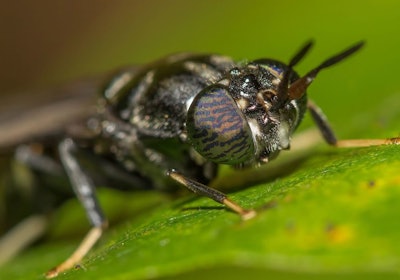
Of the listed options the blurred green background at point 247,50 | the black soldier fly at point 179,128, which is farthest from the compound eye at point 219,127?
the blurred green background at point 247,50

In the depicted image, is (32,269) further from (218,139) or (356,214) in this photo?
(356,214)

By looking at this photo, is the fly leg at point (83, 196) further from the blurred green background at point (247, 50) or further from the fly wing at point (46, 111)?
the fly wing at point (46, 111)

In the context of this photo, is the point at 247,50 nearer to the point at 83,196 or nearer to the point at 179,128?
the point at 83,196

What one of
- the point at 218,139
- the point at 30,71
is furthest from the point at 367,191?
the point at 30,71

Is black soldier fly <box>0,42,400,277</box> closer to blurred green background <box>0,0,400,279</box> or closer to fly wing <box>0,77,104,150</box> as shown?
fly wing <box>0,77,104,150</box>

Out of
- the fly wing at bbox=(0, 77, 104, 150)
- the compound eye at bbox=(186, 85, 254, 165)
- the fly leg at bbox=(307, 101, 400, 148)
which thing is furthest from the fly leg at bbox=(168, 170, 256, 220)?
the fly wing at bbox=(0, 77, 104, 150)
